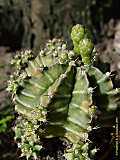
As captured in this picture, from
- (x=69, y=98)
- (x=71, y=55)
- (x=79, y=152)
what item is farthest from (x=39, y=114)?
(x=71, y=55)

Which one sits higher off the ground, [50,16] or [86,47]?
[50,16]

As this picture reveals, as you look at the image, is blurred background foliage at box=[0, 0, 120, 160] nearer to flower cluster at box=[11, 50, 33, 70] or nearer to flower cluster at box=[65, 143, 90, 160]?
flower cluster at box=[11, 50, 33, 70]

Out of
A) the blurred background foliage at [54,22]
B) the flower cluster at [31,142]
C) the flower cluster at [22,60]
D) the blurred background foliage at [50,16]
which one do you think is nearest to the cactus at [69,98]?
the flower cluster at [31,142]

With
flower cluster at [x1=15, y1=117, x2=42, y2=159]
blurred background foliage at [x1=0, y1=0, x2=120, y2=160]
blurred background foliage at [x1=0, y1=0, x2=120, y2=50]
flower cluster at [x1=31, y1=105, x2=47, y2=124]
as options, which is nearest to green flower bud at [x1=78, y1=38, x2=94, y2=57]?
flower cluster at [x1=31, y1=105, x2=47, y2=124]

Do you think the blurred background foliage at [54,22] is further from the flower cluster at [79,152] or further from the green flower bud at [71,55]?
the flower cluster at [79,152]

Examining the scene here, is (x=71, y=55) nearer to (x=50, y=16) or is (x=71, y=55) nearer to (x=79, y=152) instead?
(x=79, y=152)

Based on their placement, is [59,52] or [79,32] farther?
[59,52]

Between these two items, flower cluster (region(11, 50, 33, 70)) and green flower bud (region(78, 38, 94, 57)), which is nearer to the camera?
green flower bud (region(78, 38, 94, 57))
